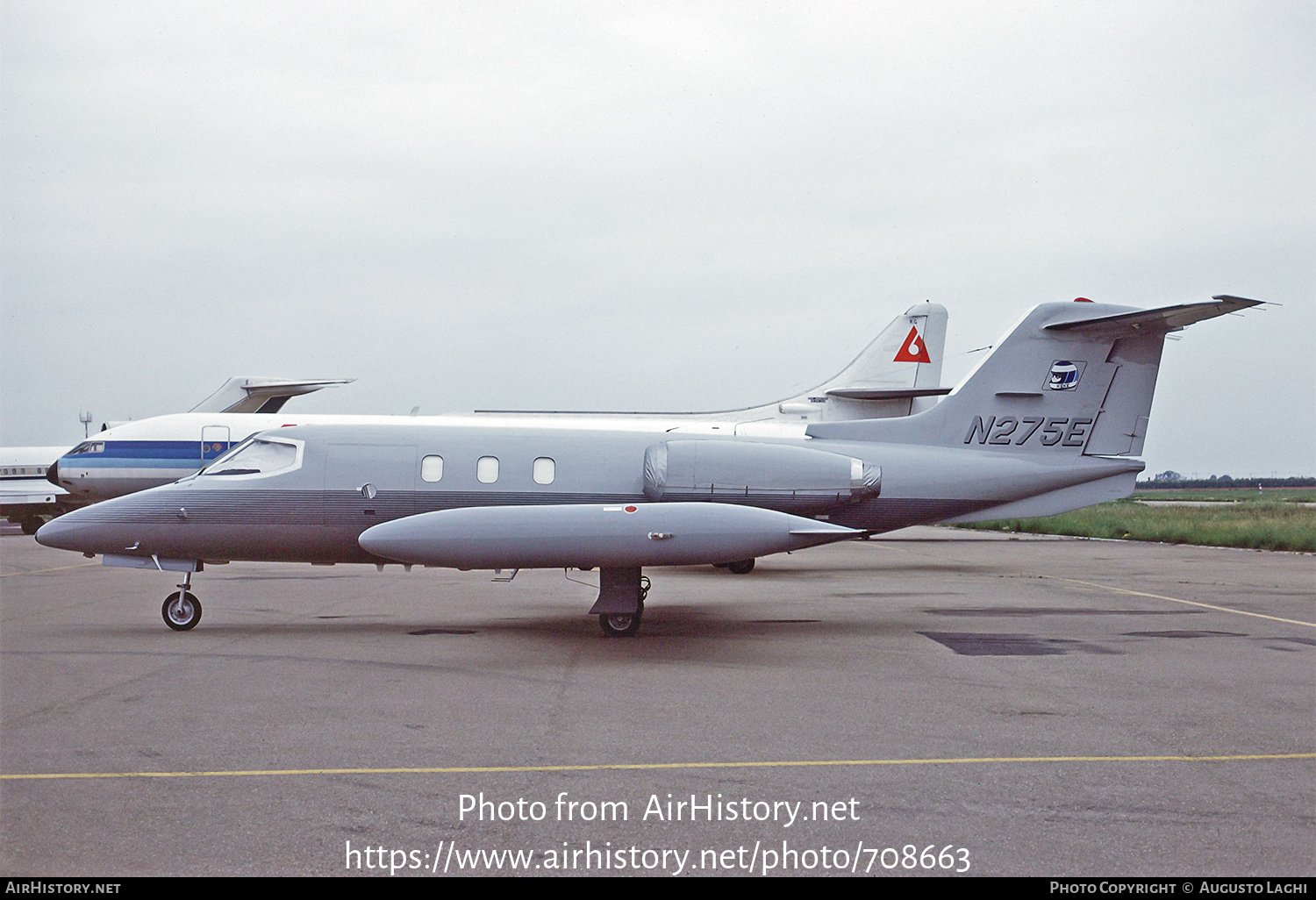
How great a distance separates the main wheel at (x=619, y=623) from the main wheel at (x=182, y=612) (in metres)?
4.95

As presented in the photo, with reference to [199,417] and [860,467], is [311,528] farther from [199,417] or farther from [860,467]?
[199,417]

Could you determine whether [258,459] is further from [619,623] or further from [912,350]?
[912,350]

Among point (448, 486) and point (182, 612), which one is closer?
point (182, 612)

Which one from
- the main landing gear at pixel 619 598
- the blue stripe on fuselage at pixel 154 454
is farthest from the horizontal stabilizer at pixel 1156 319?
the blue stripe on fuselage at pixel 154 454

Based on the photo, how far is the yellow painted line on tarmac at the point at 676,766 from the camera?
6203mm

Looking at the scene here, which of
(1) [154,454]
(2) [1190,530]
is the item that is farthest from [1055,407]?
(2) [1190,530]

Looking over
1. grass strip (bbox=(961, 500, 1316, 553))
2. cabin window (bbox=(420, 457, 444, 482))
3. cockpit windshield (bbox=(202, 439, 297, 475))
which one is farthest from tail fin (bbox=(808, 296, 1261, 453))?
grass strip (bbox=(961, 500, 1316, 553))

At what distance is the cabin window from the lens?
12.8 metres

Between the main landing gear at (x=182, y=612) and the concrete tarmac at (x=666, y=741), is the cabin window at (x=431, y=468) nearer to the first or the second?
the concrete tarmac at (x=666, y=741)

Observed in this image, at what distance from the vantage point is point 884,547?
31.2 meters

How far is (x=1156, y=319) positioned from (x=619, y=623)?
7.99 meters

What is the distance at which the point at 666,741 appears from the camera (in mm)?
7066
